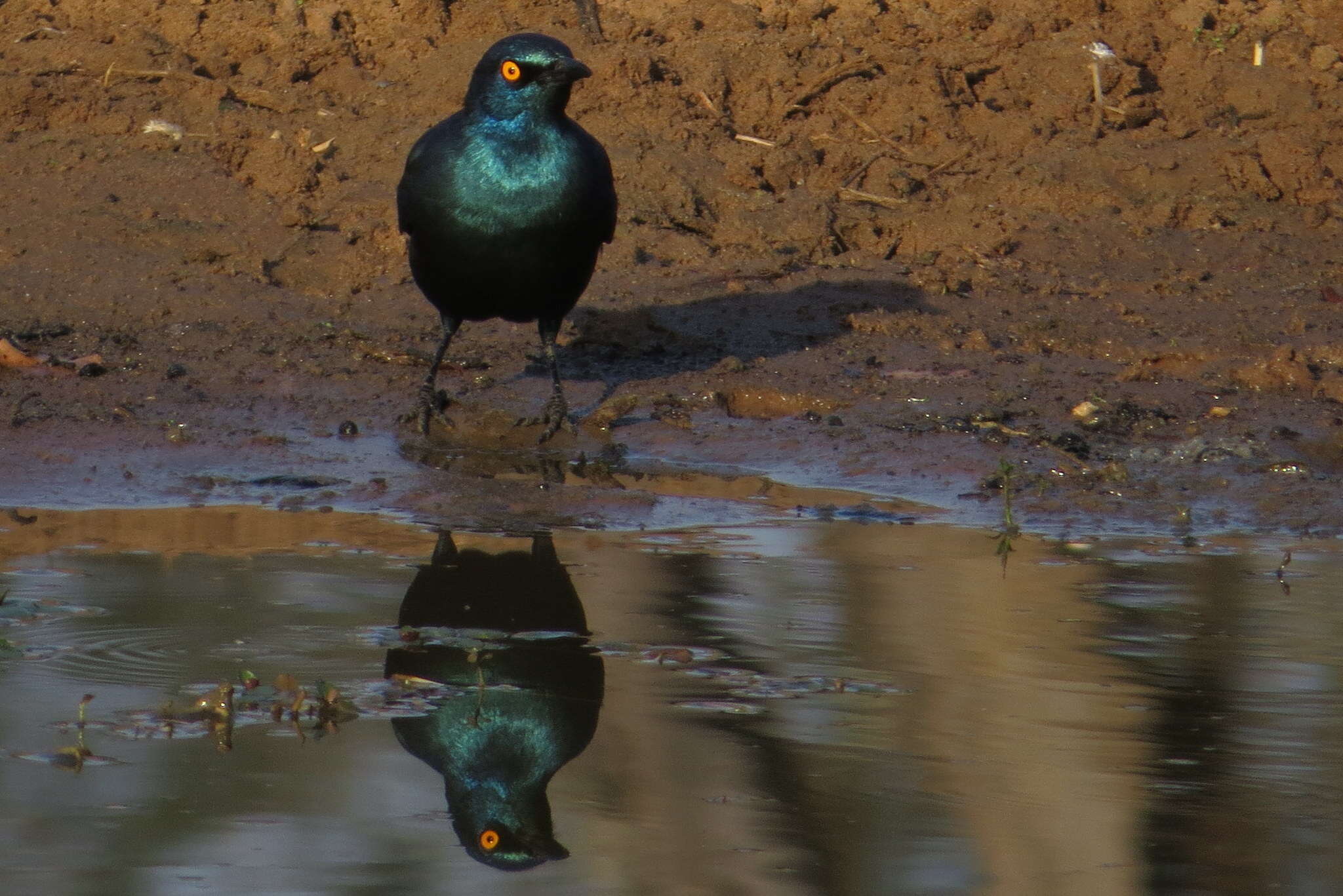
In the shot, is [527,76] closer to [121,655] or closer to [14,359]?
[14,359]

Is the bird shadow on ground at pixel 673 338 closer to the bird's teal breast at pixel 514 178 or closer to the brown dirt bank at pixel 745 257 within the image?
the brown dirt bank at pixel 745 257

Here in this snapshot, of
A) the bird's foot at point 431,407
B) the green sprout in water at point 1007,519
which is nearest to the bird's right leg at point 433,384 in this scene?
the bird's foot at point 431,407

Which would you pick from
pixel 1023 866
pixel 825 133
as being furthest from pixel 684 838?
pixel 825 133

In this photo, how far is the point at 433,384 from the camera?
252 inches

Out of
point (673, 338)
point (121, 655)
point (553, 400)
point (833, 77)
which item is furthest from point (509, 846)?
point (833, 77)

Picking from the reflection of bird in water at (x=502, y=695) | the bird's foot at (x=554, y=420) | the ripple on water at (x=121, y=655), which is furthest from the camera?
the bird's foot at (x=554, y=420)

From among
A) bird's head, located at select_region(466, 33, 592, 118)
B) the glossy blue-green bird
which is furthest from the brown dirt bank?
bird's head, located at select_region(466, 33, 592, 118)

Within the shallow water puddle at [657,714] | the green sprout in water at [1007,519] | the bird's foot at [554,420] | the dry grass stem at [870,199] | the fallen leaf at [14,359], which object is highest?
the dry grass stem at [870,199]

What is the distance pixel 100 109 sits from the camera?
8742mm

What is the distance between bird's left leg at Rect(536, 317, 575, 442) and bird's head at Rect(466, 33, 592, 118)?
0.80m

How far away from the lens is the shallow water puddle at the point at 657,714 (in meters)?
2.89

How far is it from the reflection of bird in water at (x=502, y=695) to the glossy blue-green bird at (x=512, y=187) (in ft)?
4.81

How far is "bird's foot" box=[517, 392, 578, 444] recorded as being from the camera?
20.4ft

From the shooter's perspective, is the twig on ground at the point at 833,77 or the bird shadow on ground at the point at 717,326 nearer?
the bird shadow on ground at the point at 717,326
